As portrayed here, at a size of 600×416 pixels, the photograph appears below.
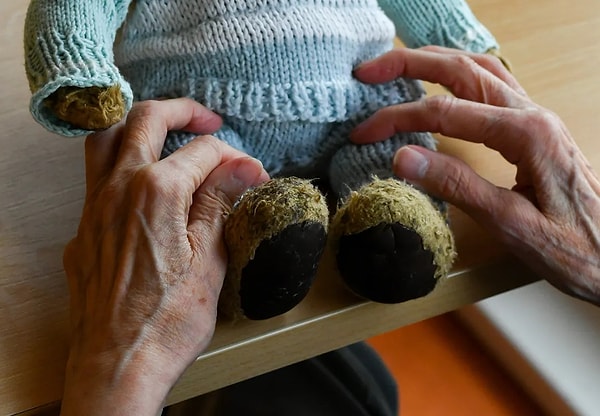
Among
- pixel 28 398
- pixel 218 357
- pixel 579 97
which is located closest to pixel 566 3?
pixel 579 97

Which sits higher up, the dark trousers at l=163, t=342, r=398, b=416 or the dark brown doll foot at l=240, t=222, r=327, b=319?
the dark brown doll foot at l=240, t=222, r=327, b=319

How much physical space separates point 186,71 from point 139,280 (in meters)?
0.19

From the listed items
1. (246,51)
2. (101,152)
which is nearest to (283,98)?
(246,51)

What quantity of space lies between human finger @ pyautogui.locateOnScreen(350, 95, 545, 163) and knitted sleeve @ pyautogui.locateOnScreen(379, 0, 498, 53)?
0.12 metres

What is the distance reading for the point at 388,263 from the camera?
50cm

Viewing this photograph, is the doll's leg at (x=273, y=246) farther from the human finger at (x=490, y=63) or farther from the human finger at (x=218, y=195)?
the human finger at (x=490, y=63)

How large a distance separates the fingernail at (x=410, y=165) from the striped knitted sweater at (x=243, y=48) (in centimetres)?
8

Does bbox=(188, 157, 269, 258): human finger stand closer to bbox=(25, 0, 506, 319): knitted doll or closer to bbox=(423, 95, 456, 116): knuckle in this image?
bbox=(25, 0, 506, 319): knitted doll

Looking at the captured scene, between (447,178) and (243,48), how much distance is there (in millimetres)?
190

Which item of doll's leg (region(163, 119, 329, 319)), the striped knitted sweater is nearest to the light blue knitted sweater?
the striped knitted sweater

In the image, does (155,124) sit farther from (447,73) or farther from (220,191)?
(447,73)

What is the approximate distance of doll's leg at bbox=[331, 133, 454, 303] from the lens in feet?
1.62

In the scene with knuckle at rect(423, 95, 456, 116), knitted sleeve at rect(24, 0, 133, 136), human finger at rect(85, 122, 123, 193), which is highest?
knitted sleeve at rect(24, 0, 133, 136)

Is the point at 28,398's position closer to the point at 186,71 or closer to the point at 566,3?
the point at 186,71
